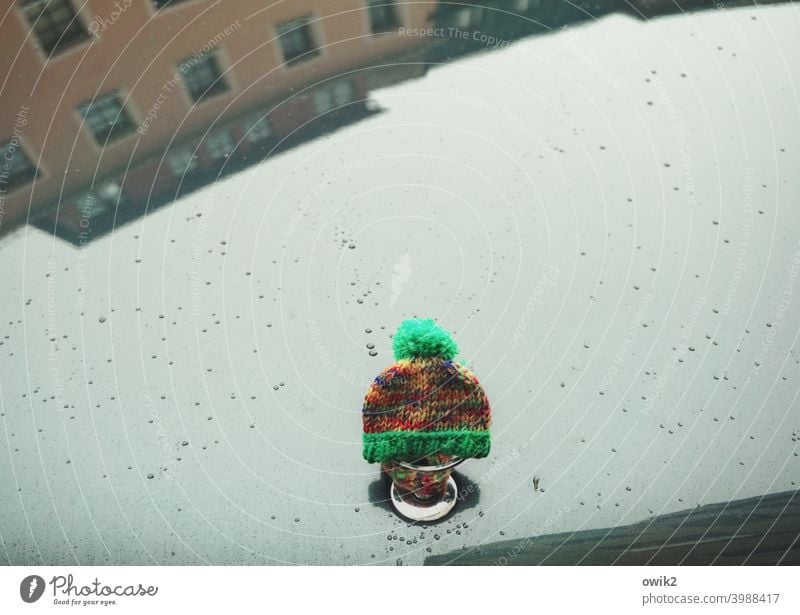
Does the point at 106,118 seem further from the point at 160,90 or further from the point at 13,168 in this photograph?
the point at 13,168

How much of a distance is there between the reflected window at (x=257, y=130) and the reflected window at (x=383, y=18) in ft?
1.62

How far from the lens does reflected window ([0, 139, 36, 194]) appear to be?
2.22 metres

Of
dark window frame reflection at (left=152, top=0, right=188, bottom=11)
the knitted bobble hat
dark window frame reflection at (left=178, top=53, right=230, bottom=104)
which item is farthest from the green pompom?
dark window frame reflection at (left=152, top=0, right=188, bottom=11)

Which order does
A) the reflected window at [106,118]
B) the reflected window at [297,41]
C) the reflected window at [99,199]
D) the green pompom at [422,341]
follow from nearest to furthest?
the green pompom at [422,341], the reflected window at [99,199], the reflected window at [106,118], the reflected window at [297,41]

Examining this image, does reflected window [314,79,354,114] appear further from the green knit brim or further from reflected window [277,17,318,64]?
the green knit brim

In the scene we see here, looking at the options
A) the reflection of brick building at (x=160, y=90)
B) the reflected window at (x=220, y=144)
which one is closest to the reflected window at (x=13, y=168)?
the reflection of brick building at (x=160, y=90)

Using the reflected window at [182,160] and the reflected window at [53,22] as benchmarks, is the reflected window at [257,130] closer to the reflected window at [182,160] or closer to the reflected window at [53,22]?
the reflected window at [182,160]

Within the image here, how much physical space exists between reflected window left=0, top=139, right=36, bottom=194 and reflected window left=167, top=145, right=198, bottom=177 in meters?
0.41

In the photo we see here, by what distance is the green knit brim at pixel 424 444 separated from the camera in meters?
1.38

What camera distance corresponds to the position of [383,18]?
97.1 inches

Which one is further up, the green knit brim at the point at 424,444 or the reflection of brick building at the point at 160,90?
the reflection of brick building at the point at 160,90

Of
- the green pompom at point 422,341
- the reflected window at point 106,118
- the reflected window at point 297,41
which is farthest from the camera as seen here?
the reflected window at point 297,41

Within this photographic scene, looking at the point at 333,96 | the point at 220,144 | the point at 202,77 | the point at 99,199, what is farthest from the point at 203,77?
the point at 99,199

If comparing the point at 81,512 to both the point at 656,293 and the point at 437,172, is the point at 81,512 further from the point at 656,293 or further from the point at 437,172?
the point at 656,293
